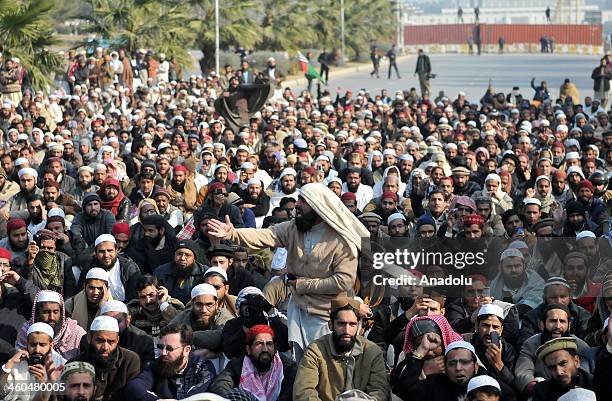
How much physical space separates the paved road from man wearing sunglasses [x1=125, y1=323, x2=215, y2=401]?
31.6 m

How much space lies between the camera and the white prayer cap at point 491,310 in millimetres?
8148

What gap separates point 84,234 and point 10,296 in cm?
299

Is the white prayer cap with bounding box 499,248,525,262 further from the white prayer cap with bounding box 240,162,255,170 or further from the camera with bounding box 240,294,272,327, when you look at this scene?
the white prayer cap with bounding box 240,162,255,170

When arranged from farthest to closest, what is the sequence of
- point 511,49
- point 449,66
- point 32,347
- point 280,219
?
point 511,49 → point 449,66 → point 280,219 → point 32,347

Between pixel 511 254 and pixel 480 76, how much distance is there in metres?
44.4

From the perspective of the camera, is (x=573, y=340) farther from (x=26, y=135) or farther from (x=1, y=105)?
(x=1, y=105)

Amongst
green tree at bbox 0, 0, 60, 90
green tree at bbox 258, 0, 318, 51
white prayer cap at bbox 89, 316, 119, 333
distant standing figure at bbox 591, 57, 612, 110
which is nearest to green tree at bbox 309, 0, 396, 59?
green tree at bbox 258, 0, 318, 51

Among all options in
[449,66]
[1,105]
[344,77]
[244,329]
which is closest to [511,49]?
[449,66]

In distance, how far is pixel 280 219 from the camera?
41.4 ft

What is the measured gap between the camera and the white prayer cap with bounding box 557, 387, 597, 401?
6.89m

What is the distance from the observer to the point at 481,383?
6871 millimetres

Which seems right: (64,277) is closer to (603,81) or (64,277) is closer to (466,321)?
(466,321)

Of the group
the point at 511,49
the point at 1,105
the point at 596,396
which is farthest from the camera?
the point at 511,49

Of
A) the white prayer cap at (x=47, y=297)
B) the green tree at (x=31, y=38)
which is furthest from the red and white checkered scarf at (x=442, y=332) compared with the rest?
the green tree at (x=31, y=38)
